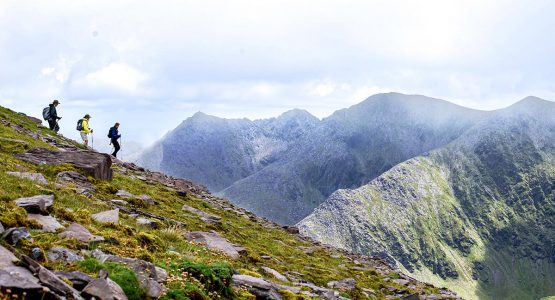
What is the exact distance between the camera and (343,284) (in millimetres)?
26406

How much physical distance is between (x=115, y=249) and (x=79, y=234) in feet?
3.61

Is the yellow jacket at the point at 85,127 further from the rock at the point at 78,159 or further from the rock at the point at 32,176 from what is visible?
the rock at the point at 32,176

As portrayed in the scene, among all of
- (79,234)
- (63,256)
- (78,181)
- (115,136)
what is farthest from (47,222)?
(115,136)

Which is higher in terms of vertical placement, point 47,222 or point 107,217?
point 47,222

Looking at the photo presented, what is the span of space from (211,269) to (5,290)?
5777 mm

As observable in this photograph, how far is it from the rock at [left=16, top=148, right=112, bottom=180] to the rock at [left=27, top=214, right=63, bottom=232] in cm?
1126

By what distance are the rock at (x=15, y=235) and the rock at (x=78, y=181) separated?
9.80 meters

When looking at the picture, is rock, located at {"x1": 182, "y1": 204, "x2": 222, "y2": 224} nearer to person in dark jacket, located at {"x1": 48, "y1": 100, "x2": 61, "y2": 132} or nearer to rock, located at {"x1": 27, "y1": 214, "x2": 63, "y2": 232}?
rock, located at {"x1": 27, "y1": 214, "x2": 63, "y2": 232}

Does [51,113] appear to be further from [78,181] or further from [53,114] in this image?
[78,181]

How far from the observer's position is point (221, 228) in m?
27.7

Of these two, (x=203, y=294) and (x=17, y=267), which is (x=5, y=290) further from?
(x=203, y=294)

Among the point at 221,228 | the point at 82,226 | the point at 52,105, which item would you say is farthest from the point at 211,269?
the point at 52,105

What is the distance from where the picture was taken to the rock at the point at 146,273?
34.6 feet

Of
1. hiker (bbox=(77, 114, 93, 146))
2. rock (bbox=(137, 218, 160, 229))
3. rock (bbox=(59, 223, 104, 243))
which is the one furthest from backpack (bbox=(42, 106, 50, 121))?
rock (bbox=(59, 223, 104, 243))
